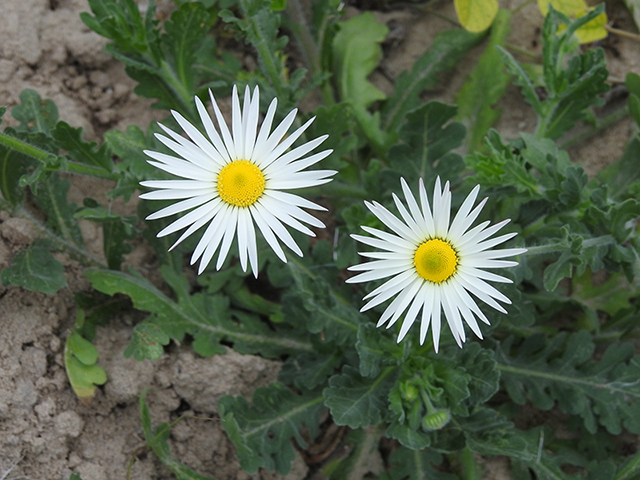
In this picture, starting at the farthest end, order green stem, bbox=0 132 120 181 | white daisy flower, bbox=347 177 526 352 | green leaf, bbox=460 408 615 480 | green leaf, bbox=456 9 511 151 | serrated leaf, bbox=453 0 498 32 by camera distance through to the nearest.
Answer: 1. green leaf, bbox=456 9 511 151
2. serrated leaf, bbox=453 0 498 32
3. green leaf, bbox=460 408 615 480
4. green stem, bbox=0 132 120 181
5. white daisy flower, bbox=347 177 526 352

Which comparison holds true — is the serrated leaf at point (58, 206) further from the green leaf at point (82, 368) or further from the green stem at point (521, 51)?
the green stem at point (521, 51)

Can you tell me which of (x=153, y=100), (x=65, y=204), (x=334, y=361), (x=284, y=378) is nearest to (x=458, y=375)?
(x=334, y=361)

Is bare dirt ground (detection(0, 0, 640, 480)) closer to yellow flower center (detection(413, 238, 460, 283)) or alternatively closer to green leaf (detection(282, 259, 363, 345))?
green leaf (detection(282, 259, 363, 345))

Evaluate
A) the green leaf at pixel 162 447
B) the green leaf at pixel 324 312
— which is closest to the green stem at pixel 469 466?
the green leaf at pixel 324 312

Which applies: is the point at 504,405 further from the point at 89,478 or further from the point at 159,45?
the point at 159,45

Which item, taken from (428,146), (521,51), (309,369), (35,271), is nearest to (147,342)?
(35,271)

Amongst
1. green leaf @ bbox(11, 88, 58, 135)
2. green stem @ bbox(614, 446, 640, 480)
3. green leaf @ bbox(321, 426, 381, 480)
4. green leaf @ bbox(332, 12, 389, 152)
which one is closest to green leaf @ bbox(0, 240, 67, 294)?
green leaf @ bbox(11, 88, 58, 135)

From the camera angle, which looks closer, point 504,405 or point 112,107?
point 504,405
